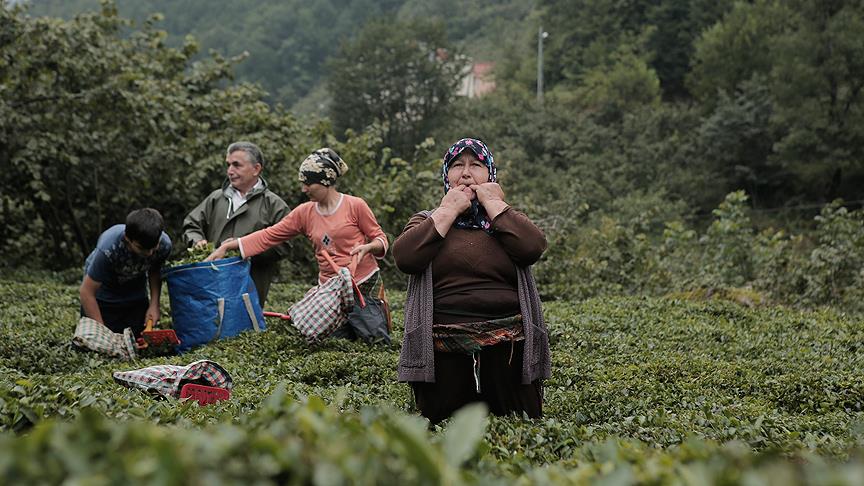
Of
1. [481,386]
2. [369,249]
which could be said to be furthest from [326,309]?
[481,386]

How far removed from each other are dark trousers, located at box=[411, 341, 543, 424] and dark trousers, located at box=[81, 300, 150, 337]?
3.56 m

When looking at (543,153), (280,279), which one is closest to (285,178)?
(280,279)

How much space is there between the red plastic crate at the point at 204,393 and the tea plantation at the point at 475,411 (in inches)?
8.2

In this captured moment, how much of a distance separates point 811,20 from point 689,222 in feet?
26.0

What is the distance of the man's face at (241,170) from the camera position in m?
6.94

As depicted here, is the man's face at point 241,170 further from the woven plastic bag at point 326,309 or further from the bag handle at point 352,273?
the woven plastic bag at point 326,309

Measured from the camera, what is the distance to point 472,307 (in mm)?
4027

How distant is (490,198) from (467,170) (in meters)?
0.24

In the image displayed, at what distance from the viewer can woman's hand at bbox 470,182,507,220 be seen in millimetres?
4020

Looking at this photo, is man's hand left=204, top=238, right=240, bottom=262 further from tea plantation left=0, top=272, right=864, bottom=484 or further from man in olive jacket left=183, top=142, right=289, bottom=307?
tea plantation left=0, top=272, right=864, bottom=484

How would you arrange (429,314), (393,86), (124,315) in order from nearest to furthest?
1. (429,314)
2. (124,315)
3. (393,86)

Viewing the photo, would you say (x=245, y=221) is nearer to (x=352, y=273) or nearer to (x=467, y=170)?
(x=352, y=273)

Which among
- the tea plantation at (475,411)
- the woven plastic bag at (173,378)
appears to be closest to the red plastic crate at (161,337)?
the tea plantation at (475,411)

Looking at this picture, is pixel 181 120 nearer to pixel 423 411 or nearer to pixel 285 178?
pixel 285 178
